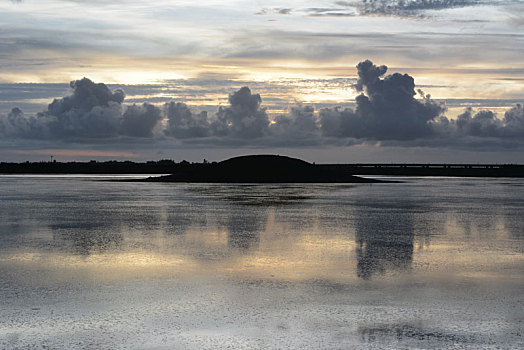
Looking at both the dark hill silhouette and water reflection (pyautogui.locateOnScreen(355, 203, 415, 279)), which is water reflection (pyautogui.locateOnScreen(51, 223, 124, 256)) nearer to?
water reflection (pyautogui.locateOnScreen(355, 203, 415, 279))

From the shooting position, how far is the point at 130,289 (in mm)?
11875

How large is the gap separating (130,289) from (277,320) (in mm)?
3544

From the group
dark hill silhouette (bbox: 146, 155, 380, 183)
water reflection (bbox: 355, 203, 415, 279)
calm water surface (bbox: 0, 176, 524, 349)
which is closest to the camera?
calm water surface (bbox: 0, 176, 524, 349)

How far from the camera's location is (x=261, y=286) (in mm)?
12141

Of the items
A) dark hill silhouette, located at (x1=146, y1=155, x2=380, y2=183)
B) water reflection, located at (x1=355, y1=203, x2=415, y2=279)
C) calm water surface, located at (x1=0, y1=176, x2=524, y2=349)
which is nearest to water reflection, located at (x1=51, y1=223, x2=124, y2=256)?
calm water surface, located at (x1=0, y1=176, x2=524, y2=349)

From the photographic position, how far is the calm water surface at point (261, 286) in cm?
877

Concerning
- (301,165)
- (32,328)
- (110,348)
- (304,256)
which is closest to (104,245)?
(304,256)

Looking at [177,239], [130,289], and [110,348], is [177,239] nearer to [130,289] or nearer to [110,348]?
[130,289]

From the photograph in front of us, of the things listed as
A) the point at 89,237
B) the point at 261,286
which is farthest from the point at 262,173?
the point at 261,286

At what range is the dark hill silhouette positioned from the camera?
308 feet

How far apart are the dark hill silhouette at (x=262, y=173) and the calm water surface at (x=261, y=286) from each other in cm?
6987

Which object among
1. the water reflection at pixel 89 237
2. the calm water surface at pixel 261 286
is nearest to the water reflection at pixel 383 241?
the calm water surface at pixel 261 286

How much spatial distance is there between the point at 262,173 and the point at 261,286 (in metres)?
86.3

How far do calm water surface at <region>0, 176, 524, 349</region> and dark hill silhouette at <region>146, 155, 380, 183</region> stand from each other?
69.9 meters
